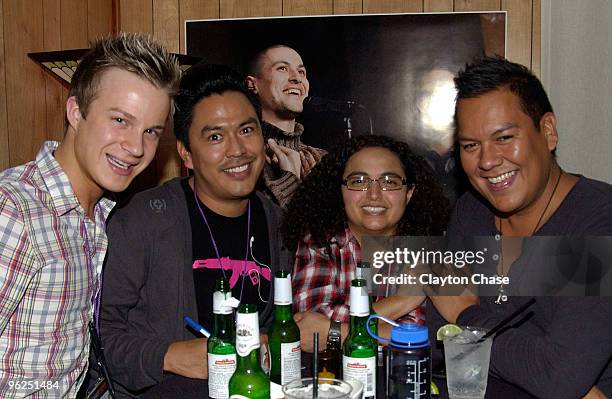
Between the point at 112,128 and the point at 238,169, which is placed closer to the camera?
the point at 112,128

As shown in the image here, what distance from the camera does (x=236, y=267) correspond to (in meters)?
1.94

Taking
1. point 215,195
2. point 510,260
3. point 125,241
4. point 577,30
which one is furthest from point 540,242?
point 577,30

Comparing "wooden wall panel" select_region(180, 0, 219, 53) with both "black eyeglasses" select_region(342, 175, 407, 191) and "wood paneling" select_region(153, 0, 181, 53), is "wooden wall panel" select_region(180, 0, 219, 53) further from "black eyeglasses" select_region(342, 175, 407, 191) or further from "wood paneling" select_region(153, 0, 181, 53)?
"black eyeglasses" select_region(342, 175, 407, 191)

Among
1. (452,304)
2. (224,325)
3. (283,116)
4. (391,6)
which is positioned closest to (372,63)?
(391,6)

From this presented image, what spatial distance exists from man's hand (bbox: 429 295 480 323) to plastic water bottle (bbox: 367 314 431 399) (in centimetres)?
40

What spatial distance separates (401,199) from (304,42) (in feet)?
4.98

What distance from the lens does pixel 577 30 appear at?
2654mm

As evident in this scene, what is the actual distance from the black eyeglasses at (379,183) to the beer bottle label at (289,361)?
0.78 m

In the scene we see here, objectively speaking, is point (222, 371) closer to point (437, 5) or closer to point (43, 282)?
point (43, 282)

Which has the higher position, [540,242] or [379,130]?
[379,130]

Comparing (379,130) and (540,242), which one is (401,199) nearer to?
(540,242)

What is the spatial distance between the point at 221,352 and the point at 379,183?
3.01ft

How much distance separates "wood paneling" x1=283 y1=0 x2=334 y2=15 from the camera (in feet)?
10.6

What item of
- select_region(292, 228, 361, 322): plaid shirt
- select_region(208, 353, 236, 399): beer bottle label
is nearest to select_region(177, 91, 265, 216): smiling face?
select_region(292, 228, 361, 322): plaid shirt
